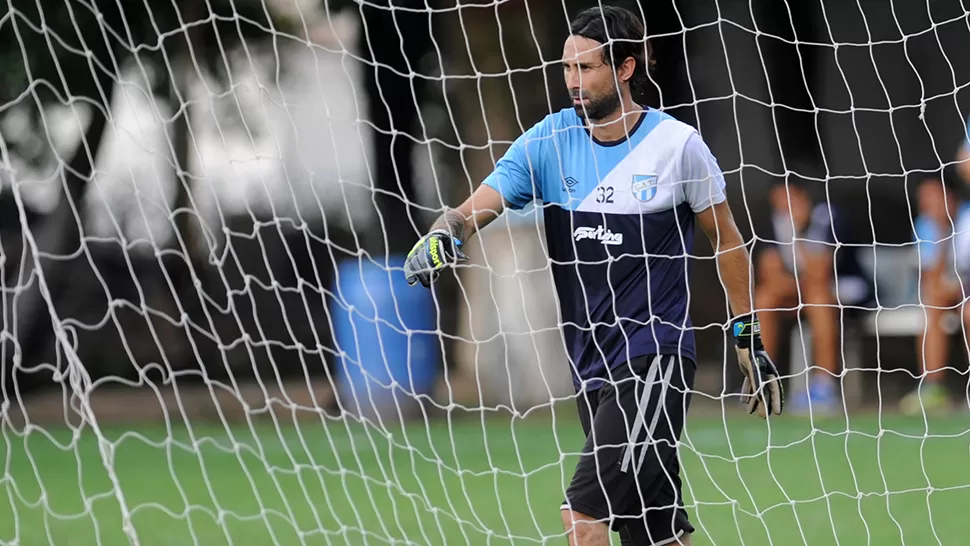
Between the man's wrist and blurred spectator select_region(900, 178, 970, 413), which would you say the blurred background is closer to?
blurred spectator select_region(900, 178, 970, 413)

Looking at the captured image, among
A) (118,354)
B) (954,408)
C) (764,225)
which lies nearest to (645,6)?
(764,225)

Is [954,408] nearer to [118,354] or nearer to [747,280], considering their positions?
[747,280]

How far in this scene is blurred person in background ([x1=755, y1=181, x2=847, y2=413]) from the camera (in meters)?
10.5

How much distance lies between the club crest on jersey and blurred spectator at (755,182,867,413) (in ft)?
21.4

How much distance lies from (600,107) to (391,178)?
10796mm

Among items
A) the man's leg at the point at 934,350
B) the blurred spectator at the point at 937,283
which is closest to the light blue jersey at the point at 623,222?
the blurred spectator at the point at 937,283

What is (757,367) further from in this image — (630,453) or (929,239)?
(929,239)

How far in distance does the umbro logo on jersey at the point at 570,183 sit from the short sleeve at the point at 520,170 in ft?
0.33

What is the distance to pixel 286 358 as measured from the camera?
13.0 m

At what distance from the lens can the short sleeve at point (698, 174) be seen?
4066 mm

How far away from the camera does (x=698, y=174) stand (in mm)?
4066

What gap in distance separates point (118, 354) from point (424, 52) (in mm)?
4353

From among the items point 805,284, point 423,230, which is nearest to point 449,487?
point 805,284

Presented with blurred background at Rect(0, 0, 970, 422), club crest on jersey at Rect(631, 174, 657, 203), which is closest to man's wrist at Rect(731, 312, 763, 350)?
club crest on jersey at Rect(631, 174, 657, 203)
